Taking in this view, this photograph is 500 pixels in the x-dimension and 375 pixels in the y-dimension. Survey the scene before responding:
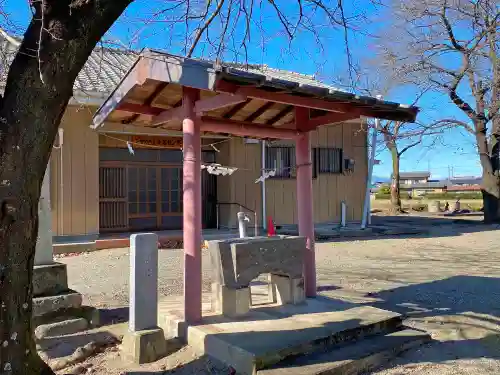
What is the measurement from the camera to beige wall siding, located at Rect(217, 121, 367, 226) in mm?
14438

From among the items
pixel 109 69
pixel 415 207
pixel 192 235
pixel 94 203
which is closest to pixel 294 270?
pixel 192 235

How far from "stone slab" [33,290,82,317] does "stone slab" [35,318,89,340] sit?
181 millimetres

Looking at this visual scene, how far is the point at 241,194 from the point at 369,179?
4894 mm

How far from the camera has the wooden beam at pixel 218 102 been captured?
480cm

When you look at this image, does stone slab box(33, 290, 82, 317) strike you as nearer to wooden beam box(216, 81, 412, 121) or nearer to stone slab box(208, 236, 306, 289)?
stone slab box(208, 236, 306, 289)

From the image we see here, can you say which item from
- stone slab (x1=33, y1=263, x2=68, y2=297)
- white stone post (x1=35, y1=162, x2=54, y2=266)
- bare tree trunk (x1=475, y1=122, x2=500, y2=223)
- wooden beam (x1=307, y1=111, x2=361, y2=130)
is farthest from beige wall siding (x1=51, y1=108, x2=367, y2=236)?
bare tree trunk (x1=475, y1=122, x2=500, y2=223)

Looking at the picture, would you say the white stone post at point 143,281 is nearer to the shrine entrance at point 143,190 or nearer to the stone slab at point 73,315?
the stone slab at point 73,315

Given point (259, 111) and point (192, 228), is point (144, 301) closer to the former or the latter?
point (192, 228)

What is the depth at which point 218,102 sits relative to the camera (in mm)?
4996

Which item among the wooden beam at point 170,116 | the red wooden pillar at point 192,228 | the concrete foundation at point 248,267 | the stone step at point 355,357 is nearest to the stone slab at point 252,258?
the concrete foundation at point 248,267

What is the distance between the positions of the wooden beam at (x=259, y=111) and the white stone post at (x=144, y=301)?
2.57 metres

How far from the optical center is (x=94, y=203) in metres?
12.1

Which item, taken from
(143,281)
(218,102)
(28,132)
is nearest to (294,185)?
(218,102)

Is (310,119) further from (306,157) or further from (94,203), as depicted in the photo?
(94,203)
